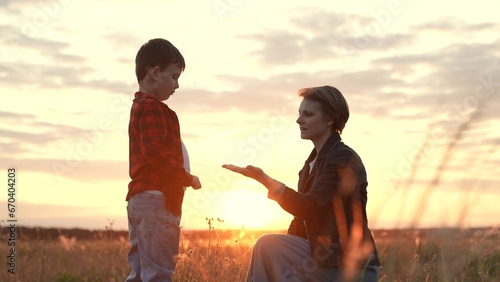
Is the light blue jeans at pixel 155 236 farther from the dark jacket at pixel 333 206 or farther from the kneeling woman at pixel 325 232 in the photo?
the dark jacket at pixel 333 206

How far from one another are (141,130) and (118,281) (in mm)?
2531

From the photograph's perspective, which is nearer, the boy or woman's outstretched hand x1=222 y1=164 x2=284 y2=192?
woman's outstretched hand x1=222 y1=164 x2=284 y2=192

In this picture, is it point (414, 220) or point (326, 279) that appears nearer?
point (414, 220)

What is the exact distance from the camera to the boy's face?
474 centimetres

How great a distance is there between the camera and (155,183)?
4.48 m

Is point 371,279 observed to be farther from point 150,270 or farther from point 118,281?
point 118,281

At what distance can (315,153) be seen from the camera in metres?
4.57

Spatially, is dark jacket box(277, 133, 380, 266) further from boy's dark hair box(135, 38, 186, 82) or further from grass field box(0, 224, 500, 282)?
boy's dark hair box(135, 38, 186, 82)

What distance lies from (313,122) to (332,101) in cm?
18

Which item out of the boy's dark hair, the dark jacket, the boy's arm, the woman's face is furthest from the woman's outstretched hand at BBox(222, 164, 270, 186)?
the boy's dark hair

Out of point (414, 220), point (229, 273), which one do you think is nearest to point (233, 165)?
point (414, 220)

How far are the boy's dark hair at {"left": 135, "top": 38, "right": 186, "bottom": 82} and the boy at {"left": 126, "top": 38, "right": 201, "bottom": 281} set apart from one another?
0.11 m

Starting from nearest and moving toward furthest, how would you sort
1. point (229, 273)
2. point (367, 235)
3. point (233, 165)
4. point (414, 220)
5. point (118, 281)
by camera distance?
point (414, 220) < point (233, 165) < point (367, 235) < point (229, 273) < point (118, 281)

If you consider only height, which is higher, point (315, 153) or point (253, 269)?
point (315, 153)
